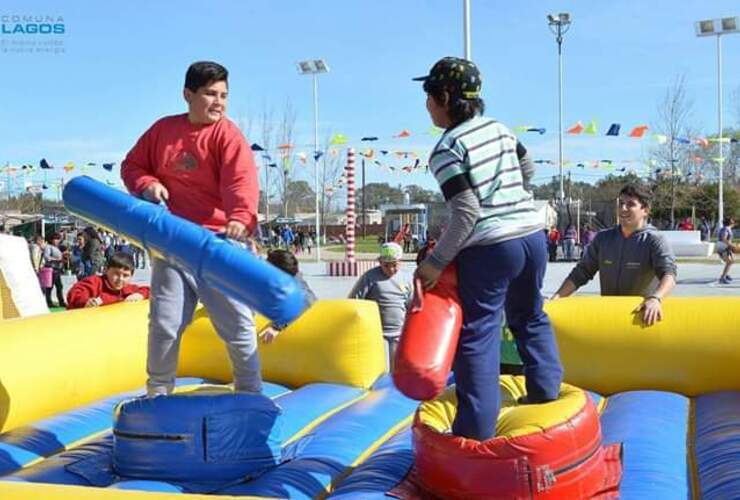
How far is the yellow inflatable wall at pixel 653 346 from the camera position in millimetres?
3736

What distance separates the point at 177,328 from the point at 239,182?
0.63 metres

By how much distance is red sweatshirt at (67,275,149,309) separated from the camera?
4.87m

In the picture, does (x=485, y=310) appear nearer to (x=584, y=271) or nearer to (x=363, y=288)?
(x=584, y=271)

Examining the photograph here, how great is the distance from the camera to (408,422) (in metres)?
3.44

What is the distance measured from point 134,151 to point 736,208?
130 feet

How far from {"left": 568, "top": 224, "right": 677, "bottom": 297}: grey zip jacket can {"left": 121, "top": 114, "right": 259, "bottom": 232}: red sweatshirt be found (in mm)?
2026

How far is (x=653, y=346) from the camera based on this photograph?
382 cm

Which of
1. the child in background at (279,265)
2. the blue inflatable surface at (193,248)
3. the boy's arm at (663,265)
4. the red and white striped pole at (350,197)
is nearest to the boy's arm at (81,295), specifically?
the child in background at (279,265)

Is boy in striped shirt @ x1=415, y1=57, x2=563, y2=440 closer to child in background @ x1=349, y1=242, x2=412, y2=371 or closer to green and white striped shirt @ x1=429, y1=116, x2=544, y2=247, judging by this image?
green and white striped shirt @ x1=429, y1=116, x2=544, y2=247

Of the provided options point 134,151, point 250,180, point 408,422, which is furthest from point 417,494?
point 134,151

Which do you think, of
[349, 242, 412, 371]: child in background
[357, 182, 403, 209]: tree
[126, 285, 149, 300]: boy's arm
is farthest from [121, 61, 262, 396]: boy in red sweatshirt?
[357, 182, 403, 209]: tree

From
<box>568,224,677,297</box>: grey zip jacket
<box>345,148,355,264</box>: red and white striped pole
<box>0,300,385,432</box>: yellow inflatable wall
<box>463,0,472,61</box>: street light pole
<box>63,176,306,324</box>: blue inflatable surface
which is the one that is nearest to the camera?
<box>63,176,306,324</box>: blue inflatable surface

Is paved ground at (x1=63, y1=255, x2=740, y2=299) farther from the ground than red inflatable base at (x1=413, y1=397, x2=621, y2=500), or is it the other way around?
red inflatable base at (x1=413, y1=397, x2=621, y2=500)

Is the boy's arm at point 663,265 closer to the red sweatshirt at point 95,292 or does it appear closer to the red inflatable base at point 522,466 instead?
the red inflatable base at point 522,466
